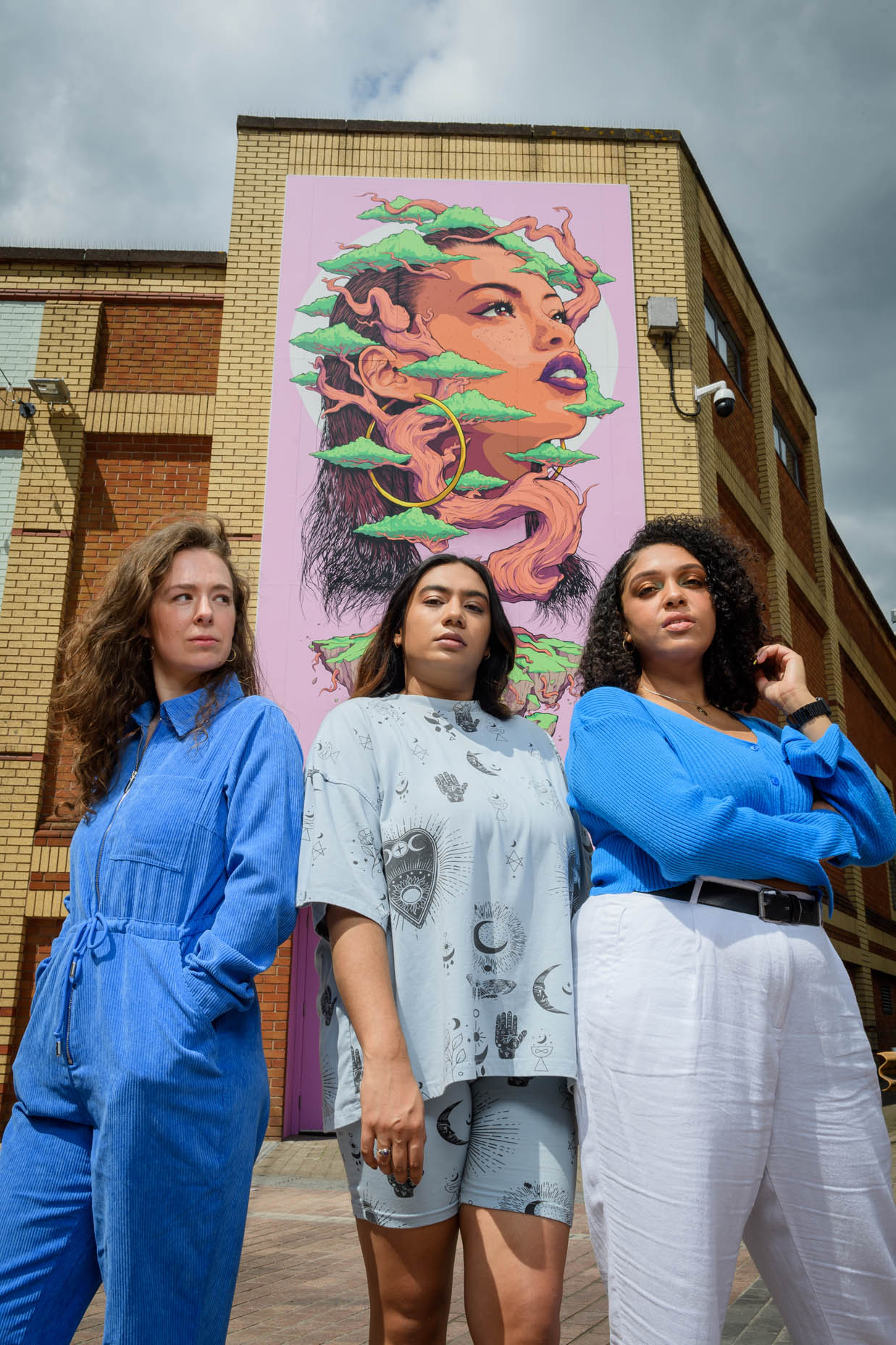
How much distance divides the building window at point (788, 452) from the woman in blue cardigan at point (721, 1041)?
14379 mm

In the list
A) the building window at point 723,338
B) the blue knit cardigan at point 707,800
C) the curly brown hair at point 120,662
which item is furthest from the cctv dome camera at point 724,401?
the curly brown hair at point 120,662

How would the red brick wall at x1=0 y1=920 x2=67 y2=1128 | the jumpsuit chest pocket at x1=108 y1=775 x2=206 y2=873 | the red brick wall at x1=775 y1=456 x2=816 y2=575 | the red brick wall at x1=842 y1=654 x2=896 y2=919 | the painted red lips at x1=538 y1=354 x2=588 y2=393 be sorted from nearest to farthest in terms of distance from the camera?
the jumpsuit chest pocket at x1=108 y1=775 x2=206 y2=873
the red brick wall at x1=0 y1=920 x2=67 y2=1128
the painted red lips at x1=538 y1=354 x2=588 y2=393
the red brick wall at x1=775 y1=456 x2=816 y2=575
the red brick wall at x1=842 y1=654 x2=896 y2=919

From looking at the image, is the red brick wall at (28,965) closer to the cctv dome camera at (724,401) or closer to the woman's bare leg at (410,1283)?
the woman's bare leg at (410,1283)

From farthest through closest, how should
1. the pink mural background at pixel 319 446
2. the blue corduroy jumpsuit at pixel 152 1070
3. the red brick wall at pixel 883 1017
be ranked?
1. the red brick wall at pixel 883 1017
2. the pink mural background at pixel 319 446
3. the blue corduroy jumpsuit at pixel 152 1070

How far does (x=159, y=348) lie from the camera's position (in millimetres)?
11055

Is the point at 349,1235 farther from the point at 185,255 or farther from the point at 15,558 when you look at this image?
the point at 185,255

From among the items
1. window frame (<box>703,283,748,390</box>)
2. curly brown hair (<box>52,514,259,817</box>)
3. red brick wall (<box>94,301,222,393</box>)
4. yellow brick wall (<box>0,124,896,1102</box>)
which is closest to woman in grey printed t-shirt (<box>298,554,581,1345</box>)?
curly brown hair (<box>52,514,259,817</box>)

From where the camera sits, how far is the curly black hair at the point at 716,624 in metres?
2.49

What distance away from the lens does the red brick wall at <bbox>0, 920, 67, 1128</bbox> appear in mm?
9047

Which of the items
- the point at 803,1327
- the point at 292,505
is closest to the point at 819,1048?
the point at 803,1327

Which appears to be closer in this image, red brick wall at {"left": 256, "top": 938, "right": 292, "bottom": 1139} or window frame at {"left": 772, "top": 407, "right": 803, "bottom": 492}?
red brick wall at {"left": 256, "top": 938, "right": 292, "bottom": 1139}

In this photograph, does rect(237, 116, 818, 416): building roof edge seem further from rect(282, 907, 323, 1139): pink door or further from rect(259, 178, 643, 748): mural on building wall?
rect(282, 907, 323, 1139): pink door

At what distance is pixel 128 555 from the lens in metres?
2.42

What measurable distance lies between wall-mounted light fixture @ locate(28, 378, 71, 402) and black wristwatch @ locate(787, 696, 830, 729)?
32.4ft
